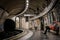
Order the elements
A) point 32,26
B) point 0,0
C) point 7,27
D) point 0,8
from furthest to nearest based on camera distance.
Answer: point 32,26
point 7,27
point 0,8
point 0,0

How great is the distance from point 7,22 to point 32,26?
433 inches

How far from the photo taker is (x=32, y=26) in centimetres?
3384

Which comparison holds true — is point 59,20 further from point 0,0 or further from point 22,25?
point 22,25

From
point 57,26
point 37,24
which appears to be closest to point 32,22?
point 37,24

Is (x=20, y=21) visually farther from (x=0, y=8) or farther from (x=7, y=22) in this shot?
(x=0, y=8)

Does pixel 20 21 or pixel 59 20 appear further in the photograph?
pixel 20 21

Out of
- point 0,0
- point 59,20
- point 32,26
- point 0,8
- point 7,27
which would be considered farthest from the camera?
point 32,26

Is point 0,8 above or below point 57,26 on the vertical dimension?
above

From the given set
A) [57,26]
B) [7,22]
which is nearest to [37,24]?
[7,22]

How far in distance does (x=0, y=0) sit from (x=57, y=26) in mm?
6710

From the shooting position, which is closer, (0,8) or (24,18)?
(0,8)

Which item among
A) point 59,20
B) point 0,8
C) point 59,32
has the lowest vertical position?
point 59,32

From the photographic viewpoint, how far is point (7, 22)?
23.9m

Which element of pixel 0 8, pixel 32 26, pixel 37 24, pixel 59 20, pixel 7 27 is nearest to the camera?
pixel 59 20
